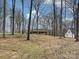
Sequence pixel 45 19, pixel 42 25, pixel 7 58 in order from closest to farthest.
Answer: pixel 7 58
pixel 45 19
pixel 42 25

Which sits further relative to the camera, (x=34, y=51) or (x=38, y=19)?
(x=38, y=19)

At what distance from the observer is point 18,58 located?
33.7ft

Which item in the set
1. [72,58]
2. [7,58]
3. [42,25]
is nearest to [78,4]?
[72,58]

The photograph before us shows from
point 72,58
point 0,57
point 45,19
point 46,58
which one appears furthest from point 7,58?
point 45,19

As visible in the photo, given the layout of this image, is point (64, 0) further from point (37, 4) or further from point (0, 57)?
point (0, 57)

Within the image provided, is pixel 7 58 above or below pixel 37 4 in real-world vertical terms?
below

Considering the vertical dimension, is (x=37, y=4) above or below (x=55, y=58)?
above

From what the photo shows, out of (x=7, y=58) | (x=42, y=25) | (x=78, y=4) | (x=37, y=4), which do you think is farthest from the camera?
(x=42, y=25)

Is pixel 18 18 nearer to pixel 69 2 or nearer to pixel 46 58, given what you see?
pixel 69 2

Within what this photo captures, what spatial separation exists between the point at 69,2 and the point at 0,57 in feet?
97.1

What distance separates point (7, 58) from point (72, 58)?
12.1 ft

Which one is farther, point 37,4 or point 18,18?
point 18,18

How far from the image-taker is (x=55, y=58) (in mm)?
11195

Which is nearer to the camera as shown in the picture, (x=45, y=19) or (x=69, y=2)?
(x=69, y=2)
